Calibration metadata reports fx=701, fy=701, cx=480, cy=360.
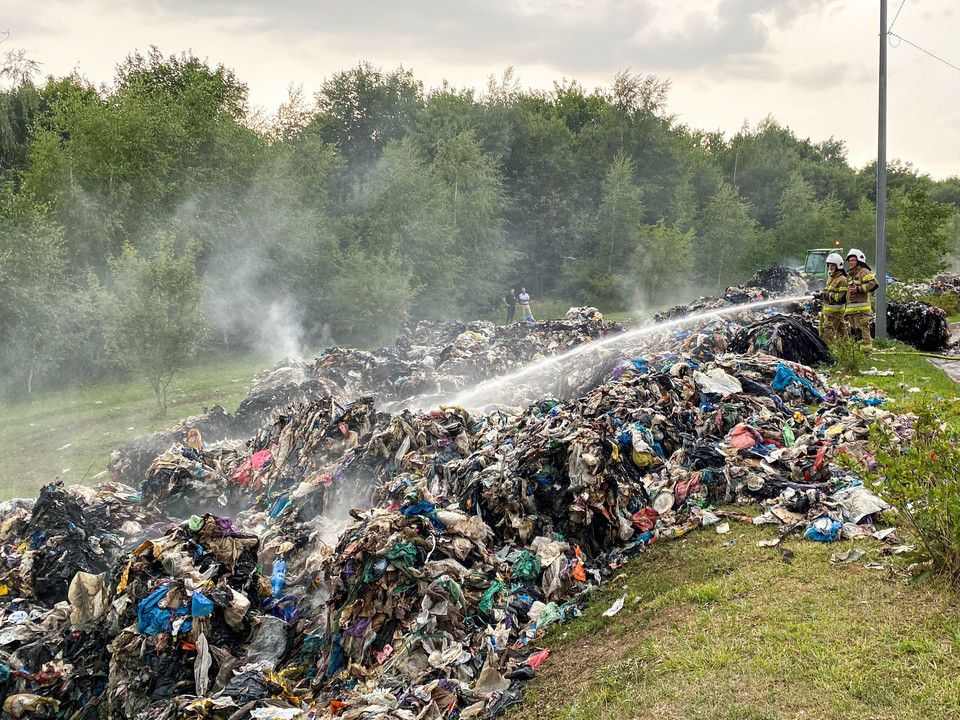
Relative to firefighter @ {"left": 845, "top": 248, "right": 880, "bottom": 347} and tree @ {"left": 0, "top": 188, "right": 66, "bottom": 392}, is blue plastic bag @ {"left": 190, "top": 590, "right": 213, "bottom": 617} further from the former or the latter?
tree @ {"left": 0, "top": 188, "right": 66, "bottom": 392}

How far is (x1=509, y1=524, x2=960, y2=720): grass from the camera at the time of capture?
3.58 meters

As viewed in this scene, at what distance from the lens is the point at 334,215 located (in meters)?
29.2

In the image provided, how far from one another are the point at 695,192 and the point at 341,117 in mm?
22993

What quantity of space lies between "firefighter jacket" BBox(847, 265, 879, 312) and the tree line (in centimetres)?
1245

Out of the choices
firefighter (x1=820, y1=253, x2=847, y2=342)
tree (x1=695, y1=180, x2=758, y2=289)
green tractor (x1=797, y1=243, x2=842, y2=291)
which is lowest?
firefighter (x1=820, y1=253, x2=847, y2=342)

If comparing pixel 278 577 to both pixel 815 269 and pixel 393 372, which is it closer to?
pixel 393 372

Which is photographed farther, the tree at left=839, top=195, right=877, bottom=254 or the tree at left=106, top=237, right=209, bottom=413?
the tree at left=839, top=195, right=877, bottom=254

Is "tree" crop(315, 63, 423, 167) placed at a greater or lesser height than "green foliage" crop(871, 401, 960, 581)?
greater

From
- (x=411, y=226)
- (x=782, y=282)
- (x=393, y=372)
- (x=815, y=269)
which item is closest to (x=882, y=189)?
(x=782, y=282)

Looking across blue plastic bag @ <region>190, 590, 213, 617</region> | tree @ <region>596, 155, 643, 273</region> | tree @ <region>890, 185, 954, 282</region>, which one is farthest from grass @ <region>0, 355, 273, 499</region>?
tree @ <region>596, 155, 643, 273</region>

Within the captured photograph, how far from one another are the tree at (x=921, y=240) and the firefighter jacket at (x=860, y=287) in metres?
13.1

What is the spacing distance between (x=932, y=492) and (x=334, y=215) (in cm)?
2740

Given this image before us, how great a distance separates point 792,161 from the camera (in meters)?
51.0

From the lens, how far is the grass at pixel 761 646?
3.58m
